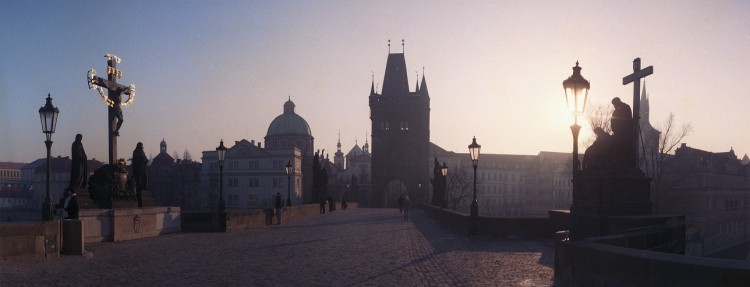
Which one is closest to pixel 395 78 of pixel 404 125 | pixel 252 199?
pixel 404 125

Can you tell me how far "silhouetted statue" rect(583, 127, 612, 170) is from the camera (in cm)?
1230

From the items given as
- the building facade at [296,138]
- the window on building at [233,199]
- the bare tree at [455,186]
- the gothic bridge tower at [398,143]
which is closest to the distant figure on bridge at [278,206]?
the bare tree at [455,186]

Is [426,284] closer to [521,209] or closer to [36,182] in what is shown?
[36,182]

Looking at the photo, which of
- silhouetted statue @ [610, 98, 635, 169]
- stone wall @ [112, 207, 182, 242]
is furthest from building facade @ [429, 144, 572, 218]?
silhouetted statue @ [610, 98, 635, 169]

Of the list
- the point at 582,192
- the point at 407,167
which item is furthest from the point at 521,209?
the point at 582,192

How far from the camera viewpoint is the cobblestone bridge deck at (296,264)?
10062mm

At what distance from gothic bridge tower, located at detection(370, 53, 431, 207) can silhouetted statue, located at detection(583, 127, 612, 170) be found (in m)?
79.5

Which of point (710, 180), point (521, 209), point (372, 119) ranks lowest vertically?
point (521, 209)

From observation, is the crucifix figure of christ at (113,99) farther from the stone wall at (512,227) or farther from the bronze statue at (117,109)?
the stone wall at (512,227)

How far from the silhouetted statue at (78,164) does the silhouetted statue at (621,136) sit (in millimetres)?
13638

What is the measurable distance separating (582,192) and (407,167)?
80.0 meters

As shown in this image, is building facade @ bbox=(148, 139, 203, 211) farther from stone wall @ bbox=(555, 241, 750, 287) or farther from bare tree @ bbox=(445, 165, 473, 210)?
stone wall @ bbox=(555, 241, 750, 287)

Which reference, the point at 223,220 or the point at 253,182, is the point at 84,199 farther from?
the point at 253,182

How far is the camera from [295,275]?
10.8m
